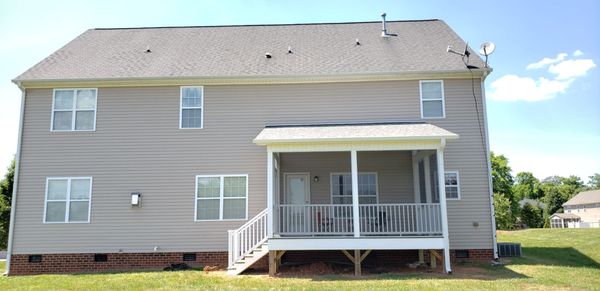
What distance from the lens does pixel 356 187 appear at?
10.8 meters

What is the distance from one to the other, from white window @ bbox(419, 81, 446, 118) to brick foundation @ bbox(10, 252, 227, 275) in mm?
7360

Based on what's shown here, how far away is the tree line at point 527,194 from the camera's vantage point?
3519 cm

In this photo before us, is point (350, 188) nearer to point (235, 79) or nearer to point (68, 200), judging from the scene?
point (235, 79)

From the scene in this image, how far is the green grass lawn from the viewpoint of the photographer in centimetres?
890

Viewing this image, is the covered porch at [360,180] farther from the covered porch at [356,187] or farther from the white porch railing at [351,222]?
the white porch railing at [351,222]

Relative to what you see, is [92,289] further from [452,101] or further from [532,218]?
[532,218]

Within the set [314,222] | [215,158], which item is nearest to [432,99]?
[314,222]

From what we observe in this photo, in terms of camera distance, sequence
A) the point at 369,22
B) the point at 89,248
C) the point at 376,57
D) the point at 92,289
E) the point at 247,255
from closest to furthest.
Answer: the point at 92,289 → the point at 247,255 → the point at 89,248 → the point at 376,57 → the point at 369,22

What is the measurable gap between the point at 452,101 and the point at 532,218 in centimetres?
3947

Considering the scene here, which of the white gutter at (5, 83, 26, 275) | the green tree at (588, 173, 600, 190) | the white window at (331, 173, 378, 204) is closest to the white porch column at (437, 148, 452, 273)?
the white window at (331, 173, 378, 204)

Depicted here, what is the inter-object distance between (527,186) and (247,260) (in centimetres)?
7604

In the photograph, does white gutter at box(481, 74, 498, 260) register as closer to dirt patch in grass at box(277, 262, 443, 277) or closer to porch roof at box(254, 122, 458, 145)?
porch roof at box(254, 122, 458, 145)

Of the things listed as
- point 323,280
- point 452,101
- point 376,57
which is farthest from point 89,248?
point 452,101

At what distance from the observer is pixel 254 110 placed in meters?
13.4
